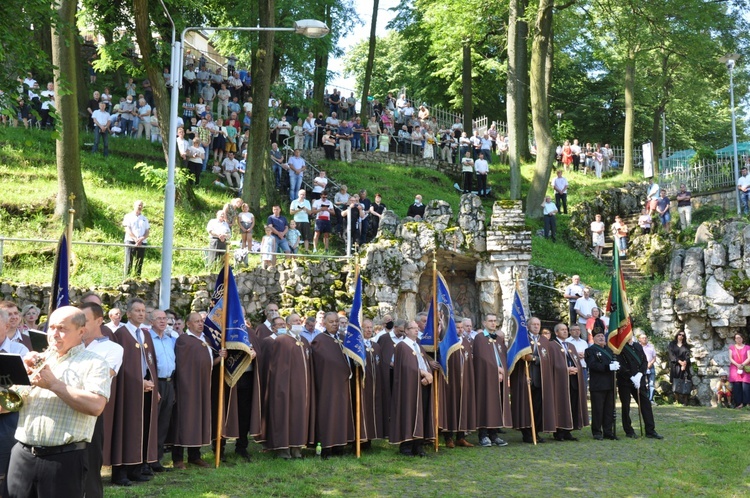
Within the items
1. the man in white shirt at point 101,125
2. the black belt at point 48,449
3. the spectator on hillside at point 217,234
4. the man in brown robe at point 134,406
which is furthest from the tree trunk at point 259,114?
the black belt at point 48,449

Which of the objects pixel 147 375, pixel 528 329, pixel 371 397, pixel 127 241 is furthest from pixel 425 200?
pixel 147 375

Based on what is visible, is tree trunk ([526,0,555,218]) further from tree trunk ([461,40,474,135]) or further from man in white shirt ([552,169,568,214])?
tree trunk ([461,40,474,135])

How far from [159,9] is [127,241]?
22.7 feet

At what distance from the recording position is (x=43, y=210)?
20.2m

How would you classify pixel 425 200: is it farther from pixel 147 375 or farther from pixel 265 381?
pixel 147 375

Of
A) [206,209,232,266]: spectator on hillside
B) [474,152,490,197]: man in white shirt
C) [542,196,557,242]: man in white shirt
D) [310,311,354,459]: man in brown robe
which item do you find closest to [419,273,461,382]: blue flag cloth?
[310,311,354,459]: man in brown robe

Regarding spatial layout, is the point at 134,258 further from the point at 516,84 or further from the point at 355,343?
Answer: the point at 516,84

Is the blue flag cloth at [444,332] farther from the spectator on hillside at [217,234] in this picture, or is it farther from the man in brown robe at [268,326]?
the spectator on hillside at [217,234]

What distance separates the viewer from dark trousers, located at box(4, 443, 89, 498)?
17.5ft

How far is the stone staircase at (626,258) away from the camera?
2534 cm

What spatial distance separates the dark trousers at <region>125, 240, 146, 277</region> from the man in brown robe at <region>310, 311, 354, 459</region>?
6471 mm

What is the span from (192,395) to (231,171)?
48.2 ft

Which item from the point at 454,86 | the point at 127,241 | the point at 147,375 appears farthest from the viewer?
the point at 454,86

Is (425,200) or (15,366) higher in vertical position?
(425,200)
